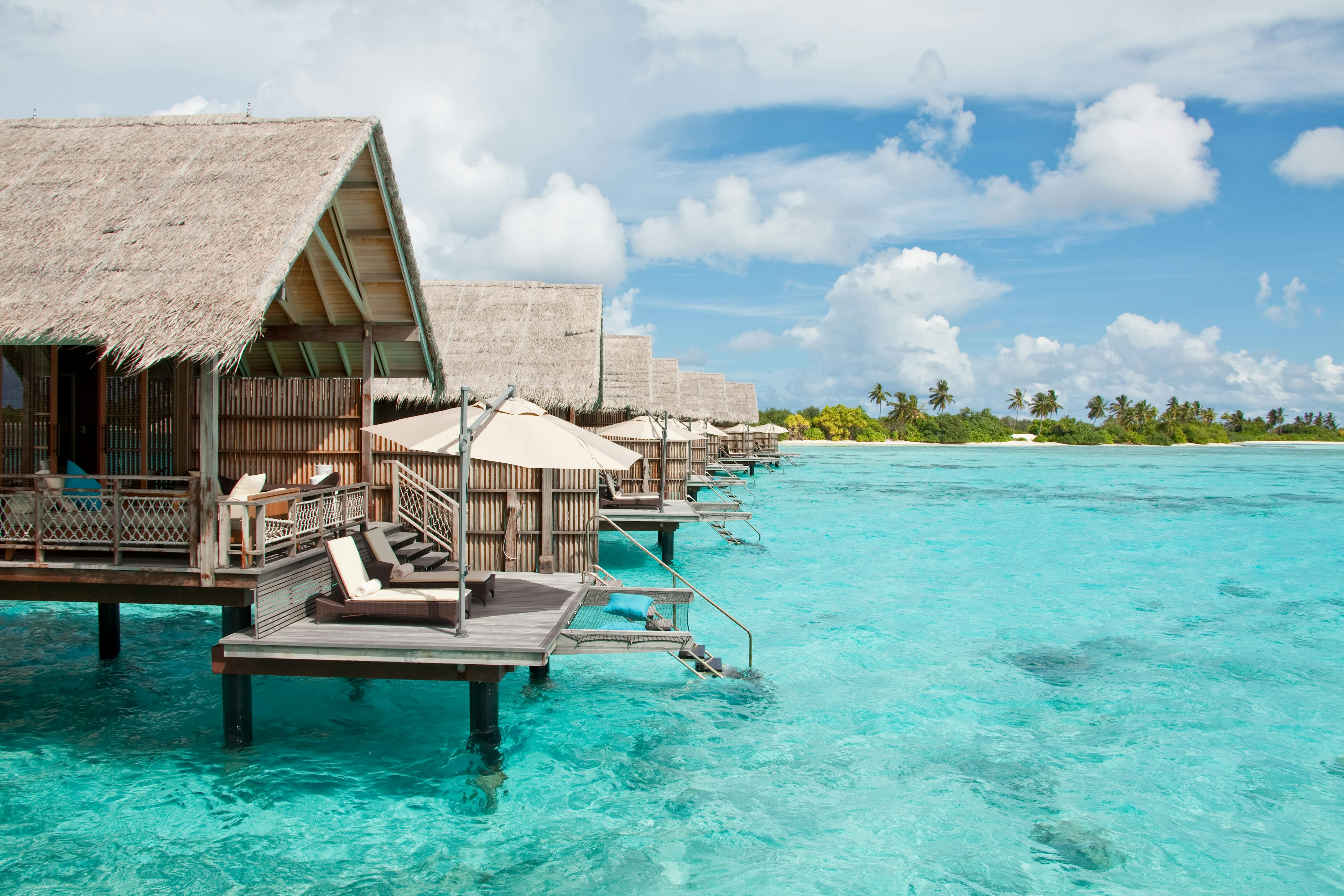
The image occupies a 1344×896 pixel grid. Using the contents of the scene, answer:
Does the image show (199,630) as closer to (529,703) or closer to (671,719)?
(529,703)

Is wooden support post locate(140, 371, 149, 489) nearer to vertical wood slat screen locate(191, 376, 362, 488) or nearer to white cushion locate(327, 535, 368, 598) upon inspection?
vertical wood slat screen locate(191, 376, 362, 488)

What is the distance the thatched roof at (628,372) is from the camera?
25766mm

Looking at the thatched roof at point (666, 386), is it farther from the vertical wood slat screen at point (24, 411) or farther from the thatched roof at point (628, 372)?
the vertical wood slat screen at point (24, 411)

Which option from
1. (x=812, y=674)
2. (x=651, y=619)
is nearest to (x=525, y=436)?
(x=651, y=619)

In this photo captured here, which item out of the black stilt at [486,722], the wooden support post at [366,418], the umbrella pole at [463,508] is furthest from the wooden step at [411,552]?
the black stilt at [486,722]

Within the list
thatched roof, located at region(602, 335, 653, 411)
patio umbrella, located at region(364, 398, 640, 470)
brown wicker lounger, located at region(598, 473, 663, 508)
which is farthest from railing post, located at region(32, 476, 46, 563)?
thatched roof, located at region(602, 335, 653, 411)

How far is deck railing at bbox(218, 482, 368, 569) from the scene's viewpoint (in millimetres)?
7570

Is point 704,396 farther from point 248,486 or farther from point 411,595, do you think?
point 411,595

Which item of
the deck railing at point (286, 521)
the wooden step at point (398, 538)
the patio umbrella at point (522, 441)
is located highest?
the patio umbrella at point (522, 441)

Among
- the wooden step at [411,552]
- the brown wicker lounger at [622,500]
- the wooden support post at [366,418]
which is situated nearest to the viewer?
the wooden step at [411,552]

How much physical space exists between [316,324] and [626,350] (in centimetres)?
1733

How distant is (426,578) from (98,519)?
10.3 feet

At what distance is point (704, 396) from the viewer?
161ft

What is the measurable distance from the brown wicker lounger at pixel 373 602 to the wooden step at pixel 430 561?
4.88 feet
